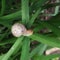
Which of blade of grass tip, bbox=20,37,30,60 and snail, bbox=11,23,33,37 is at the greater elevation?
snail, bbox=11,23,33,37

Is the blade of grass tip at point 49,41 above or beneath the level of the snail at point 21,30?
beneath

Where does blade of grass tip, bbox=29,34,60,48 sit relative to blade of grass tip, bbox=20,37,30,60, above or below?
above

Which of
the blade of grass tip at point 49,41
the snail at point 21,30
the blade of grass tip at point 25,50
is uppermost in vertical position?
the snail at point 21,30

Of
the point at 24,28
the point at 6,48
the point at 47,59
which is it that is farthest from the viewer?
the point at 6,48

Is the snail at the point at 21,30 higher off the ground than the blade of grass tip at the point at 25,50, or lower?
higher

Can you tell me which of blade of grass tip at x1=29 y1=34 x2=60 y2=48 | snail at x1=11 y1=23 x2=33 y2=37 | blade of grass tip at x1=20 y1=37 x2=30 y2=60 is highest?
snail at x1=11 y1=23 x2=33 y2=37

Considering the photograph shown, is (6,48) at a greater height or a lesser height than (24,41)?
lesser

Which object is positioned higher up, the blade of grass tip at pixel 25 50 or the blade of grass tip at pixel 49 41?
the blade of grass tip at pixel 49 41

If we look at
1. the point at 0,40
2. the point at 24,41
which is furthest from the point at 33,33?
the point at 0,40

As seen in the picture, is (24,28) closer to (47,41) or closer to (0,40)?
(47,41)

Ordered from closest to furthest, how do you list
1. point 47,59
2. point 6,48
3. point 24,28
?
point 24,28 → point 47,59 → point 6,48

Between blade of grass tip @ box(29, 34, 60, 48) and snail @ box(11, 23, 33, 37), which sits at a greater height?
snail @ box(11, 23, 33, 37)
